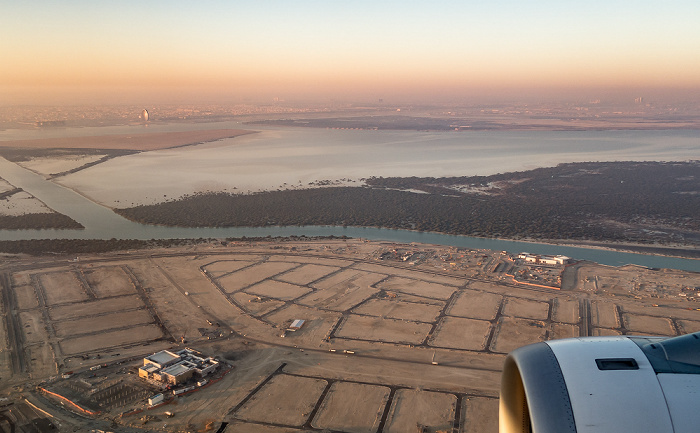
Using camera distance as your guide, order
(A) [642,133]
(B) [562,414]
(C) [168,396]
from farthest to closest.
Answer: (A) [642,133] → (C) [168,396] → (B) [562,414]

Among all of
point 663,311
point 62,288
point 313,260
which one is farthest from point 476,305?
point 62,288

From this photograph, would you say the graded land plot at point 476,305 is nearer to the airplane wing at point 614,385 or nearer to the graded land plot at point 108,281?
the graded land plot at point 108,281

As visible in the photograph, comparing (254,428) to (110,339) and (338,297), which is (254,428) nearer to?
(110,339)

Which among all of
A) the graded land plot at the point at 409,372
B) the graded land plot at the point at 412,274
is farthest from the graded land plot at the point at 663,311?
the graded land plot at the point at 409,372

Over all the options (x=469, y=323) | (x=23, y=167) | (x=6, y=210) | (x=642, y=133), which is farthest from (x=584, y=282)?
(x=642, y=133)

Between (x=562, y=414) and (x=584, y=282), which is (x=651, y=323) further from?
(x=562, y=414)
